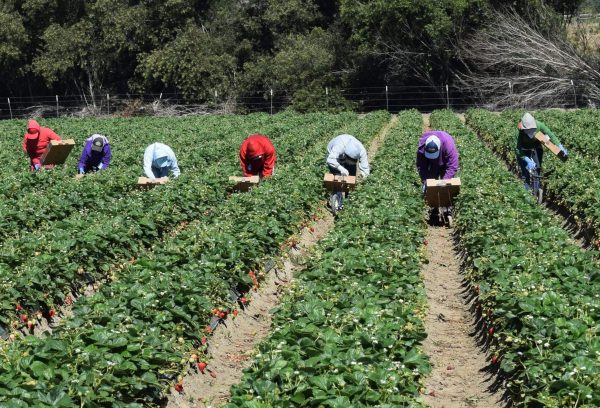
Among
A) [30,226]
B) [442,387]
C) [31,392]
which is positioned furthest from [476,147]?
[31,392]

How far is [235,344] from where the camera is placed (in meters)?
7.83

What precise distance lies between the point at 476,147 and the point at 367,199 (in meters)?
7.42

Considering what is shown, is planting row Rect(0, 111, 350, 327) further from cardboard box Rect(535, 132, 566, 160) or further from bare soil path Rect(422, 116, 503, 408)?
cardboard box Rect(535, 132, 566, 160)

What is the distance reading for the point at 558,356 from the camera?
534cm

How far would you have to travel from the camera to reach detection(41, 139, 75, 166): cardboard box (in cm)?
1560

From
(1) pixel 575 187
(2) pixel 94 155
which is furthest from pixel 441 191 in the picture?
(2) pixel 94 155

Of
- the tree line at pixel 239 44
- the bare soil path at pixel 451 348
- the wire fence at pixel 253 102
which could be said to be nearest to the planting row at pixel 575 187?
the bare soil path at pixel 451 348

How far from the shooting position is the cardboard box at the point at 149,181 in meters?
13.4

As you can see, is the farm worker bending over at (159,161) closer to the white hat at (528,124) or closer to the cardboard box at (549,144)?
the white hat at (528,124)

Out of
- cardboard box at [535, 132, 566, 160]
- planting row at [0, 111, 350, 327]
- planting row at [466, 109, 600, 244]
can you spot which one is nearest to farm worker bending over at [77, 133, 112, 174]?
planting row at [0, 111, 350, 327]

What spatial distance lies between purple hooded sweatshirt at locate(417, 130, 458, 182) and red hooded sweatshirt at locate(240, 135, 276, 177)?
253cm

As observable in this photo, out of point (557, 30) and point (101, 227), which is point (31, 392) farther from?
point (557, 30)

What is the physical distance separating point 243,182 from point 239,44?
3510cm

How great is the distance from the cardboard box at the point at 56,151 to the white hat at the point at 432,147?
293 inches
